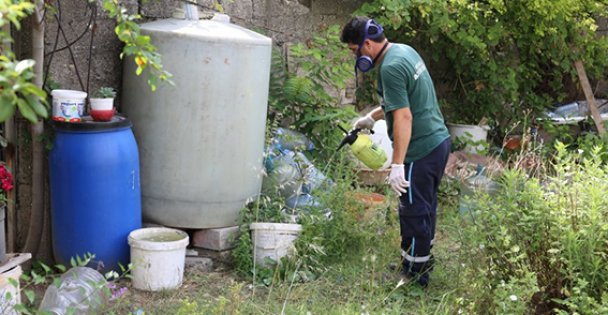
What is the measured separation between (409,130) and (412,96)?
24cm

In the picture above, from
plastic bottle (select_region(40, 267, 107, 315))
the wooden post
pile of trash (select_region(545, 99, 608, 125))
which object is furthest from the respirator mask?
pile of trash (select_region(545, 99, 608, 125))

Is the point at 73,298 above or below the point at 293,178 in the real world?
below

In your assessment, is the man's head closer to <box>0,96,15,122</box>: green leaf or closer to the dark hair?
Answer: the dark hair

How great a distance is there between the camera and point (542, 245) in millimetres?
3369

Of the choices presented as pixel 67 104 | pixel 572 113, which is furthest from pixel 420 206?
pixel 572 113

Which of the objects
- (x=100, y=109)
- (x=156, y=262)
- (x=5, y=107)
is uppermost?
(x=5, y=107)

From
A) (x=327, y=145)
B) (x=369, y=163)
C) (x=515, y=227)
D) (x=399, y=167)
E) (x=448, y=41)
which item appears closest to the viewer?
(x=515, y=227)

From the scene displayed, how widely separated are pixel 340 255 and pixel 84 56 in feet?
6.18

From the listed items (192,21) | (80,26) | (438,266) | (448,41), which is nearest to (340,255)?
(438,266)

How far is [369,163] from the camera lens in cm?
464

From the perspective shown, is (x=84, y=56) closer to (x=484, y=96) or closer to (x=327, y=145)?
(x=327, y=145)

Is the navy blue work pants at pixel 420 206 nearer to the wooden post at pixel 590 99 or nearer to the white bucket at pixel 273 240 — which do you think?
the white bucket at pixel 273 240

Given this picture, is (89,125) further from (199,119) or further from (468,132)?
(468,132)

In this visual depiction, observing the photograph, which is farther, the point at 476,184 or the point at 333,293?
the point at 476,184
